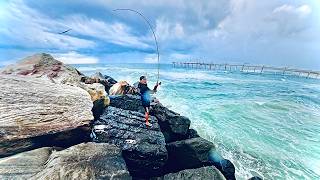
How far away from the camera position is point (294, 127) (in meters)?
14.8

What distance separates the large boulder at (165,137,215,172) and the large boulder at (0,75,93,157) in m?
2.93

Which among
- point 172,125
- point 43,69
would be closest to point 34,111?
point 172,125

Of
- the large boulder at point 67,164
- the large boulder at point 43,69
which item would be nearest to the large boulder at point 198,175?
the large boulder at point 67,164

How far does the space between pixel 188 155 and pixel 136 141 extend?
6.22 ft

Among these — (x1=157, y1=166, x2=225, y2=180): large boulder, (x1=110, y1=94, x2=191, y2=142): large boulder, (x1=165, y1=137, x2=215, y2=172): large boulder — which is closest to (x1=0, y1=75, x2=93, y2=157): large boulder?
(x1=110, y1=94, x2=191, y2=142): large boulder

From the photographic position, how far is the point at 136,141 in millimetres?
6602

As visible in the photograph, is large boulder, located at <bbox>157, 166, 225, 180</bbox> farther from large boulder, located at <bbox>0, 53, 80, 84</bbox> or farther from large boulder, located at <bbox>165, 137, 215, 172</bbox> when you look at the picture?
large boulder, located at <bbox>0, 53, 80, 84</bbox>

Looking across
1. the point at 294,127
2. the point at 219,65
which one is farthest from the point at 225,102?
the point at 219,65

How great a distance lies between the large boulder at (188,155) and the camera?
7.38 meters

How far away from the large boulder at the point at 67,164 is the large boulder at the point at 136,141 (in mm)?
730

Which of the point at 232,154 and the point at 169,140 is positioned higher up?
the point at 169,140

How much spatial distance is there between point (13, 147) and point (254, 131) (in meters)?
12.3

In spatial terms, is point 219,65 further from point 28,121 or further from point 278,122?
point 28,121

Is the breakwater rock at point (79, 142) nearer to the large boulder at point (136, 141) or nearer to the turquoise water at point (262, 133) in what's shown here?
the large boulder at point (136, 141)
